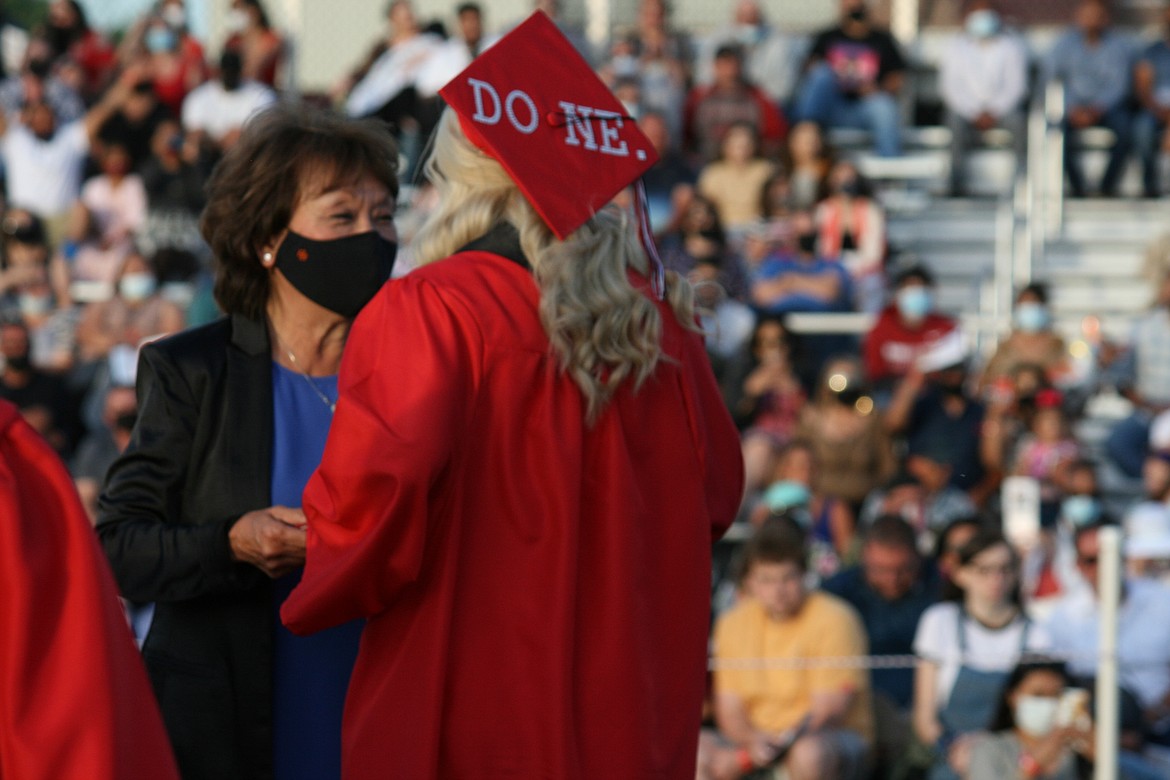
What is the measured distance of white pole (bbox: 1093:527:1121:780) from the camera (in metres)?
6.41

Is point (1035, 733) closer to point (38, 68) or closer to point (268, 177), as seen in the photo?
point (268, 177)

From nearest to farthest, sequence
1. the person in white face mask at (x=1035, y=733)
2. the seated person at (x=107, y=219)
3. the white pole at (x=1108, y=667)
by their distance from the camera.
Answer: the white pole at (x=1108, y=667) < the person in white face mask at (x=1035, y=733) < the seated person at (x=107, y=219)

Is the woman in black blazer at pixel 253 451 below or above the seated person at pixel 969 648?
above

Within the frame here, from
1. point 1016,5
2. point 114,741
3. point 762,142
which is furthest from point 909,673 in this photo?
point 1016,5

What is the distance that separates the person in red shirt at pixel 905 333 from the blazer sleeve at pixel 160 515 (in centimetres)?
769

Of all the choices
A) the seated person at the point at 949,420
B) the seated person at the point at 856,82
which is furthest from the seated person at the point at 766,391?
the seated person at the point at 856,82

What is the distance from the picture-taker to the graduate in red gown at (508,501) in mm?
3131

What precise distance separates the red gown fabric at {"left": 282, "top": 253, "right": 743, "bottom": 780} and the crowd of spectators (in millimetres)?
574

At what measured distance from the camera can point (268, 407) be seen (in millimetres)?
3631

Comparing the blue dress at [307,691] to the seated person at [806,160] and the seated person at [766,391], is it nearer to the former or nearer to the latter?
the seated person at [766,391]

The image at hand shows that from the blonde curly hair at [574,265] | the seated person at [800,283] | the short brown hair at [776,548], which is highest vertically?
the seated person at [800,283]

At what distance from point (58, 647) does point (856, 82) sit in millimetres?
12470

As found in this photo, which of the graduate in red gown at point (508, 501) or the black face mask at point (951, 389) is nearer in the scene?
the graduate in red gown at point (508, 501)

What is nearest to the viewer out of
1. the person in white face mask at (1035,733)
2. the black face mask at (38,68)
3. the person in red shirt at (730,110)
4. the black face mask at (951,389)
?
the person in white face mask at (1035,733)
